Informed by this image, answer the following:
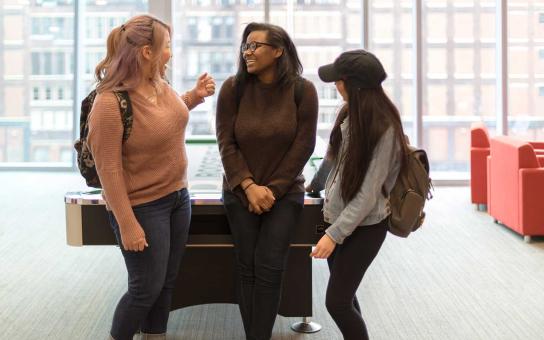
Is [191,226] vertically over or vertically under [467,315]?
over

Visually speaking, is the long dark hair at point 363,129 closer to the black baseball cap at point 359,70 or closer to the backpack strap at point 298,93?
the black baseball cap at point 359,70

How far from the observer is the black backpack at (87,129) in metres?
2.65

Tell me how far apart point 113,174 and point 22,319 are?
1.61 m

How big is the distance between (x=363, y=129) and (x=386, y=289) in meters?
1.98

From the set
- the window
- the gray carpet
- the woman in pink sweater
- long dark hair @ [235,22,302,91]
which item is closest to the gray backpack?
long dark hair @ [235,22,302,91]

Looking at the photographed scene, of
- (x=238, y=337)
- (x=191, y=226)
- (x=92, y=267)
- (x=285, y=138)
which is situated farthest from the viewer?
(x=92, y=267)

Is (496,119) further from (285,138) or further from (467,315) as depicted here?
(285,138)

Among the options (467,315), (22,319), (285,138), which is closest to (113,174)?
(285,138)

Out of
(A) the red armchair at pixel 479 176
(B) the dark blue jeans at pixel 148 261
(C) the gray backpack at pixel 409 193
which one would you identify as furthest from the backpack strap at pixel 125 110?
(A) the red armchair at pixel 479 176

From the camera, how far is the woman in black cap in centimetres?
264

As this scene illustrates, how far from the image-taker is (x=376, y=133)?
264 centimetres

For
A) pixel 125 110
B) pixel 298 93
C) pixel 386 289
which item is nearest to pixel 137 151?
pixel 125 110

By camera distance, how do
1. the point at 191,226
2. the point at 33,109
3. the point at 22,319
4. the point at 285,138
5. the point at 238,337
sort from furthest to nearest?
the point at 33,109
the point at 22,319
the point at 238,337
the point at 191,226
the point at 285,138

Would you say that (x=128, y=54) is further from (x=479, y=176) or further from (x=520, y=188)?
(x=479, y=176)
